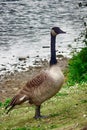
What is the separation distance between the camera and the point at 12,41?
56062 mm

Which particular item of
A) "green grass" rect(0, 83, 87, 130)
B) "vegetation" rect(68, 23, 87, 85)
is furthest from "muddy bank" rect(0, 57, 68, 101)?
"green grass" rect(0, 83, 87, 130)

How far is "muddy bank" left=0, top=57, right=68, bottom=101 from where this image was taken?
35.8 meters

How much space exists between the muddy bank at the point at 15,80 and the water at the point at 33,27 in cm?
145

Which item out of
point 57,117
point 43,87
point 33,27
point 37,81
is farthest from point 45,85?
point 33,27

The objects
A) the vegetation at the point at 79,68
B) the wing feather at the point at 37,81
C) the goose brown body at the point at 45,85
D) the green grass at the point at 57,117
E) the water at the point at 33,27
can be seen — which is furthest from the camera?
the water at the point at 33,27

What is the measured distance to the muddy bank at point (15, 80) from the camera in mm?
35787

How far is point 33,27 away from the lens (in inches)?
2549

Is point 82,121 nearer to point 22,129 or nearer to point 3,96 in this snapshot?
point 22,129

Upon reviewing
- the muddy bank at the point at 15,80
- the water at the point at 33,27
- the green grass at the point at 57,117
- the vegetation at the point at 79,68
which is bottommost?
the water at the point at 33,27

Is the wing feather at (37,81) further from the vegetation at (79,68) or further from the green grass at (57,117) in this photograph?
the vegetation at (79,68)

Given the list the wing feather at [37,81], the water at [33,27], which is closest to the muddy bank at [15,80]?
the water at [33,27]

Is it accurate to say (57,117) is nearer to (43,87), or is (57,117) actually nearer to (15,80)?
(43,87)

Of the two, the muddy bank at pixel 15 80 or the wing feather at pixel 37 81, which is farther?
the muddy bank at pixel 15 80

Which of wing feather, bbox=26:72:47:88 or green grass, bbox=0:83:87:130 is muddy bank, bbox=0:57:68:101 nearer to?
green grass, bbox=0:83:87:130
